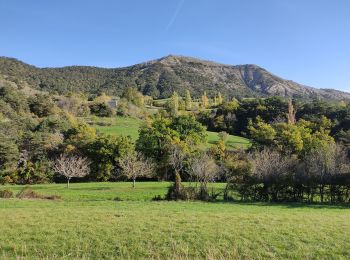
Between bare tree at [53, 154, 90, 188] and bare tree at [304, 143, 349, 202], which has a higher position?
bare tree at [304, 143, 349, 202]

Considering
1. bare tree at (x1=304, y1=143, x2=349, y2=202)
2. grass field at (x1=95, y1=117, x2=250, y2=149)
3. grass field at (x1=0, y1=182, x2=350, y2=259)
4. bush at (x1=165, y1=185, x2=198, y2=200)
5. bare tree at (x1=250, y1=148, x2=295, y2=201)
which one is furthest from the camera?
grass field at (x1=95, y1=117, x2=250, y2=149)

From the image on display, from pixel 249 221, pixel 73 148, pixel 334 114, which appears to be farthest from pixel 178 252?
pixel 334 114

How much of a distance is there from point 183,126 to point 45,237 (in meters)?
46.7

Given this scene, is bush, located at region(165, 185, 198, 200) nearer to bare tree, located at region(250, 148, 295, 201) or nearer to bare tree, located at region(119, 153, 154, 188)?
bare tree, located at region(250, 148, 295, 201)

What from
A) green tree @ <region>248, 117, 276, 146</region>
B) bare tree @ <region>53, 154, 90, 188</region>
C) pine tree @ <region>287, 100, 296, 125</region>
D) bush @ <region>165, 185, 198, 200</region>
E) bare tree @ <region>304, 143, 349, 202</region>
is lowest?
bush @ <region>165, 185, 198, 200</region>

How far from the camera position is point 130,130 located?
260ft

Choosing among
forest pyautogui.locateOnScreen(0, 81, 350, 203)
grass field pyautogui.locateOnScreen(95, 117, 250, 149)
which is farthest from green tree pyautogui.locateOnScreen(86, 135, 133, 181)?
grass field pyautogui.locateOnScreen(95, 117, 250, 149)

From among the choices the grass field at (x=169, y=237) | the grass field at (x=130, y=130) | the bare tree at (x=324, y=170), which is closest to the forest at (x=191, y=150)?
the bare tree at (x=324, y=170)

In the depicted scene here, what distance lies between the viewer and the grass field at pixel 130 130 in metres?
70.6

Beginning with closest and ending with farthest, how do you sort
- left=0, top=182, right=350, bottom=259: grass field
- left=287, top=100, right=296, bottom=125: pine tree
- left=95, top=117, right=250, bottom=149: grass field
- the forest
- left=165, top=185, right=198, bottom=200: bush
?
1. left=0, top=182, right=350, bottom=259: grass field
2. left=165, top=185, right=198, bottom=200: bush
3. the forest
4. left=95, top=117, right=250, bottom=149: grass field
5. left=287, top=100, right=296, bottom=125: pine tree

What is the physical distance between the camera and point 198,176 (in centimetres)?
3212

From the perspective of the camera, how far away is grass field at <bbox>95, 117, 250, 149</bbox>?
70.6m

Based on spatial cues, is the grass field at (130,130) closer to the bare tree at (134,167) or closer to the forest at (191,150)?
the forest at (191,150)

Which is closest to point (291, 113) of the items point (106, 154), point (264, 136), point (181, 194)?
point (264, 136)
